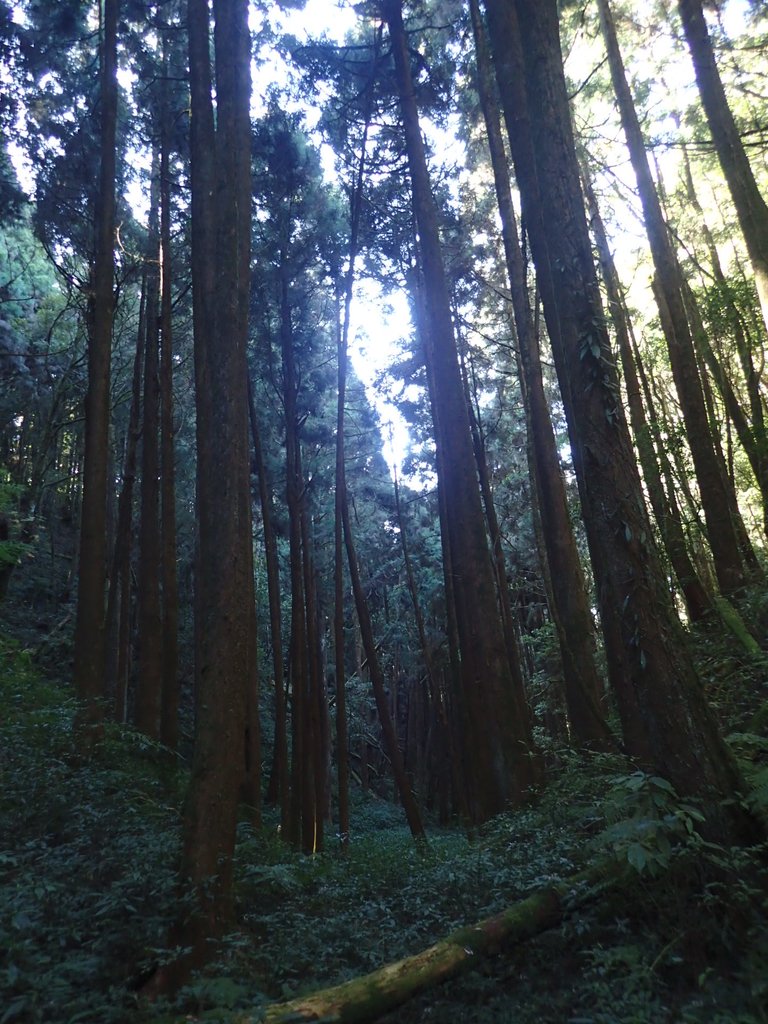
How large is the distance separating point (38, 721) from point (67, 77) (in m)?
11.9

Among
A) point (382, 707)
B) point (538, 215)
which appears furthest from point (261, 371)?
point (538, 215)

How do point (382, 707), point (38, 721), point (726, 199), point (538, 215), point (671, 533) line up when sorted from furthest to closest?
point (726, 199) → point (382, 707) → point (671, 533) → point (38, 721) → point (538, 215)

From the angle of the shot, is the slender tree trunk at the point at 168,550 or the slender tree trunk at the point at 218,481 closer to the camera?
the slender tree trunk at the point at 218,481

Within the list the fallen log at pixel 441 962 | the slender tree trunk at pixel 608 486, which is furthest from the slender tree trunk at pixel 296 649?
the slender tree trunk at pixel 608 486

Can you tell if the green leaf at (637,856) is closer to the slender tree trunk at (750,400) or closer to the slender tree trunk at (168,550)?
the slender tree trunk at (750,400)

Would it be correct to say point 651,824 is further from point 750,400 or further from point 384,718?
point 384,718

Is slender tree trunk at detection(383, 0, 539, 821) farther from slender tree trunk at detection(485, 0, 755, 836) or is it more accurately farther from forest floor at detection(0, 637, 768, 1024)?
slender tree trunk at detection(485, 0, 755, 836)

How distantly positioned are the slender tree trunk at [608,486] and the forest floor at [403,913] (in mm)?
331

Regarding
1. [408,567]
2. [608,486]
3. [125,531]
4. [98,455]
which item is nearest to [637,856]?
[608,486]

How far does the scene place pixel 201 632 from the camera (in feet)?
16.2

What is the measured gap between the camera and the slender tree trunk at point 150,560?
1097 cm

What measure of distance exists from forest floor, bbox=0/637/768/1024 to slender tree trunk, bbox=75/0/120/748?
1.79 metres

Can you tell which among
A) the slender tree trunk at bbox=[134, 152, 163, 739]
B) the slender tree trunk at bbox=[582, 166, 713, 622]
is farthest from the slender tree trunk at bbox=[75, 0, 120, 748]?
the slender tree trunk at bbox=[582, 166, 713, 622]

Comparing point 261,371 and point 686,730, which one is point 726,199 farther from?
point 686,730
